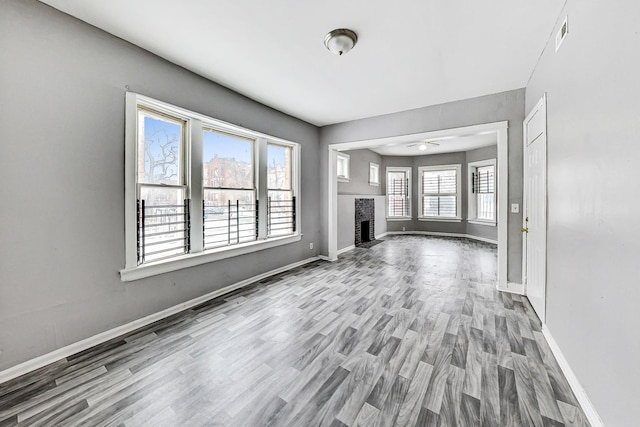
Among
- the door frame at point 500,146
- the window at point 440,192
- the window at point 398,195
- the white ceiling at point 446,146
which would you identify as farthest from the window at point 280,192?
the window at point 440,192

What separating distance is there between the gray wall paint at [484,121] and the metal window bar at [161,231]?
326 cm

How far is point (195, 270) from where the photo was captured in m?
2.91

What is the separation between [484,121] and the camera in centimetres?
345

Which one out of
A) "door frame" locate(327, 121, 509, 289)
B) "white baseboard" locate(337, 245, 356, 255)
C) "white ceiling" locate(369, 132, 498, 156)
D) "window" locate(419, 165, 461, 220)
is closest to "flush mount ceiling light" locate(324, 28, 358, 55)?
"door frame" locate(327, 121, 509, 289)

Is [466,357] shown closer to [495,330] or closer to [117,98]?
[495,330]

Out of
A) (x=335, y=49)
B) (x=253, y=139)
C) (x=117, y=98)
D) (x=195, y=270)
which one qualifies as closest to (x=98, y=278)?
(x=195, y=270)

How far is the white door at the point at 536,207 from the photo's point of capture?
2320 millimetres

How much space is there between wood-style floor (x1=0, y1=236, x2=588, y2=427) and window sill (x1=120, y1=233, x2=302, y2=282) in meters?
0.52

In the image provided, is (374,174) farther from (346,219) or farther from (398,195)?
(346,219)

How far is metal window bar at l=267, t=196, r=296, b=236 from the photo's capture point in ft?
13.3

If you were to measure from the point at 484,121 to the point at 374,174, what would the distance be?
4447mm

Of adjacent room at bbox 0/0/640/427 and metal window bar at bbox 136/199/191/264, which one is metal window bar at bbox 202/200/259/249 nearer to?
adjacent room at bbox 0/0/640/427

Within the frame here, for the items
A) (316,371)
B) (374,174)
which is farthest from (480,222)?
(316,371)

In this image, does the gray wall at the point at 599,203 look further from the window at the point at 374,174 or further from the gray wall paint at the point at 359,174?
the window at the point at 374,174
